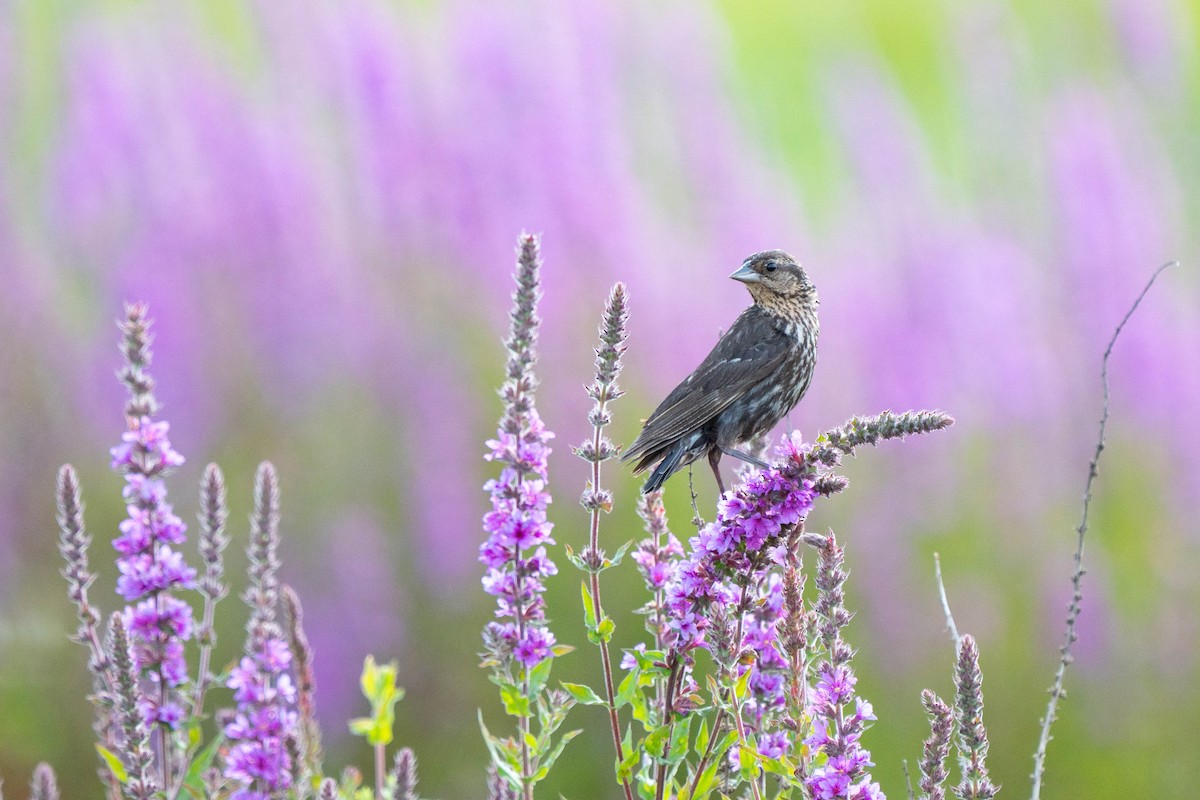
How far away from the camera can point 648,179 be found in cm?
699

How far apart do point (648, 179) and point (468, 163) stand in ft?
4.06

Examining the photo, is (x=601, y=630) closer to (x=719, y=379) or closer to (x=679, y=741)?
(x=679, y=741)

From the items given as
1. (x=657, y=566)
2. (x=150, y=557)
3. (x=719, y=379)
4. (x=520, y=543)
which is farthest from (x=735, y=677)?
(x=719, y=379)

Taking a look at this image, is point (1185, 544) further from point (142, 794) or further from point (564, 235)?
point (142, 794)

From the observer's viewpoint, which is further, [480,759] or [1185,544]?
[1185,544]

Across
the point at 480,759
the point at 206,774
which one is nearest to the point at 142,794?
the point at 206,774

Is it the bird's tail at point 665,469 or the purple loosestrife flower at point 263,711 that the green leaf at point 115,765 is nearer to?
the purple loosestrife flower at point 263,711

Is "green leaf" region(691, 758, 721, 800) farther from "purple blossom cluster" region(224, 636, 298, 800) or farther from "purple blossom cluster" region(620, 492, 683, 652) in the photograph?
"purple blossom cluster" region(224, 636, 298, 800)

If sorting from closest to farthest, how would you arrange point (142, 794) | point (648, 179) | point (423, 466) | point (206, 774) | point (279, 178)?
1. point (142, 794)
2. point (206, 774)
3. point (423, 466)
4. point (279, 178)
5. point (648, 179)

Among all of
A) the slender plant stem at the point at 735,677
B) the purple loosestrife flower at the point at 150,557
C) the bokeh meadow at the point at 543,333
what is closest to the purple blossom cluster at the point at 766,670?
Answer: the slender plant stem at the point at 735,677

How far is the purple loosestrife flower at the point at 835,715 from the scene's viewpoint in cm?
223

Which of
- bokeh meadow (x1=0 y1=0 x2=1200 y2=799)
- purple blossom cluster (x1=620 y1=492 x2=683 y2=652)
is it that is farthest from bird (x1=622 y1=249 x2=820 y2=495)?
bokeh meadow (x1=0 y1=0 x2=1200 y2=799)

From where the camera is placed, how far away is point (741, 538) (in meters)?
2.34

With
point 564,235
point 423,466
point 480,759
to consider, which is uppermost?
point 564,235
